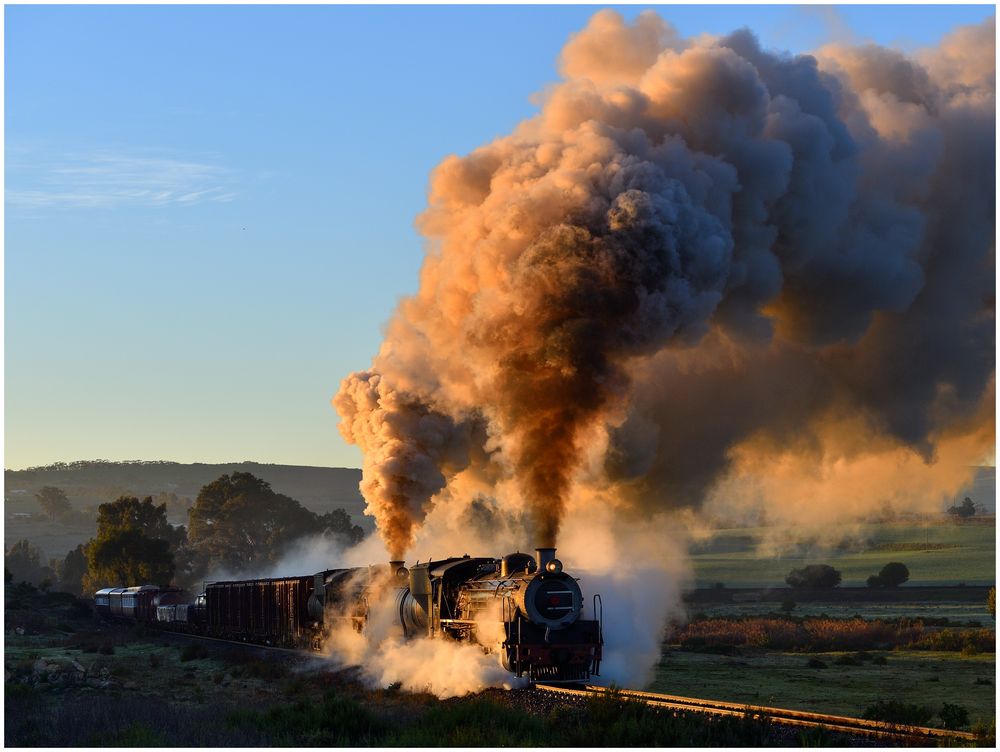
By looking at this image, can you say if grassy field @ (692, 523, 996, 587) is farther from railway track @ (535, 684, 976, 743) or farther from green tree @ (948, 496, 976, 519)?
railway track @ (535, 684, 976, 743)

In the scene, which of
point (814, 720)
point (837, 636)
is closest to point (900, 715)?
point (814, 720)

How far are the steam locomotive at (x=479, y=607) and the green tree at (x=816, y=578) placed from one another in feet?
183

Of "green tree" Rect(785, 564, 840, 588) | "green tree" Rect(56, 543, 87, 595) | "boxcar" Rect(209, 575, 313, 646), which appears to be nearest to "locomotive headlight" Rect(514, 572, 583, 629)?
"boxcar" Rect(209, 575, 313, 646)

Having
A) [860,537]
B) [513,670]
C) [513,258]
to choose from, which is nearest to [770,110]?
[513,258]

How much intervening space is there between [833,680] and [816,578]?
5795 centimetres

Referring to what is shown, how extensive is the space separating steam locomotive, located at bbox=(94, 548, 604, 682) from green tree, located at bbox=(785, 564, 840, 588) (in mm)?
55711

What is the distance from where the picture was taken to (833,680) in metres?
33.8

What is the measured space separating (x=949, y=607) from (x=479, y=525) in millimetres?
25194

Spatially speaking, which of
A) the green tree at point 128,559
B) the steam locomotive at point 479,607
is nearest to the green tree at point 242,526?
the green tree at point 128,559

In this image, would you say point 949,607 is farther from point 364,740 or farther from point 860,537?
point 860,537

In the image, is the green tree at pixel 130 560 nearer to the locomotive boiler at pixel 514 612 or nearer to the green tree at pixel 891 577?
the green tree at pixel 891 577

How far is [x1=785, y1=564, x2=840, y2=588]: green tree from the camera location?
88.7 metres

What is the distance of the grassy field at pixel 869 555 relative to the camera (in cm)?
9150

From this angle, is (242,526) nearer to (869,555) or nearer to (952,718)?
(869,555)
